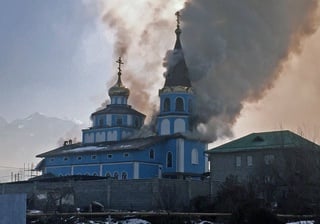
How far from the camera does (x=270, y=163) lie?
50719mm

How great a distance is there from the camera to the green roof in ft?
165

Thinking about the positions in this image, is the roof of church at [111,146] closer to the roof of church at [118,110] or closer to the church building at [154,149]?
the church building at [154,149]

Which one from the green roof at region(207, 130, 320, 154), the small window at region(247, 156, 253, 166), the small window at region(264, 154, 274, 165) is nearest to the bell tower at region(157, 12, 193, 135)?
the green roof at region(207, 130, 320, 154)

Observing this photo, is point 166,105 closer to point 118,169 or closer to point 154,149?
point 154,149

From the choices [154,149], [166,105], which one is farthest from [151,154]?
[166,105]

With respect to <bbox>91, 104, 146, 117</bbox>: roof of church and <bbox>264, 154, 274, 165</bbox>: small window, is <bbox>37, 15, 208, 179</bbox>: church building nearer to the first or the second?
<bbox>91, 104, 146, 117</bbox>: roof of church

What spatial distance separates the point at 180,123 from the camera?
65.9m

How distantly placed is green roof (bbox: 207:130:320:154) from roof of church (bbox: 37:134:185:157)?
9590mm

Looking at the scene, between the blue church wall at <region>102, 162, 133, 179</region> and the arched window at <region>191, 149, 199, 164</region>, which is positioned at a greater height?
the arched window at <region>191, 149, 199, 164</region>

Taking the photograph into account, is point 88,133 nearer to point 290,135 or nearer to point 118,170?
point 118,170

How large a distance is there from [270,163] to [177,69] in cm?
2077

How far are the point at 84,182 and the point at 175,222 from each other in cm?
1472

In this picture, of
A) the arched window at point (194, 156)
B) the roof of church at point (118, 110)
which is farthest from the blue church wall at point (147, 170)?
the roof of church at point (118, 110)

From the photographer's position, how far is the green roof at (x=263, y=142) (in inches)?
1981
